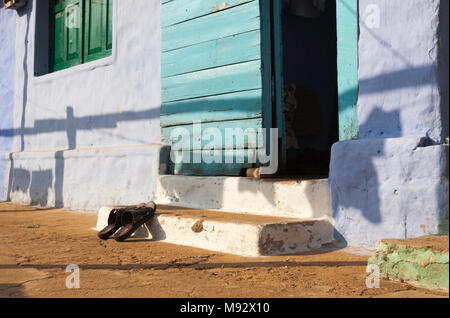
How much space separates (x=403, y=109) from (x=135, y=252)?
1.87m

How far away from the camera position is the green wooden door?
3.51 meters

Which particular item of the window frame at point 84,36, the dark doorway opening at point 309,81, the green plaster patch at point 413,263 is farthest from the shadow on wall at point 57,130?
the green plaster patch at point 413,263

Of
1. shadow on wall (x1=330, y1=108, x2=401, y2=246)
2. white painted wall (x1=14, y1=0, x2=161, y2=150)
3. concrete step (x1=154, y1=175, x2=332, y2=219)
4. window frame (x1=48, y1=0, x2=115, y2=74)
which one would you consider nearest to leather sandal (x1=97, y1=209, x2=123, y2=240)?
concrete step (x1=154, y1=175, x2=332, y2=219)

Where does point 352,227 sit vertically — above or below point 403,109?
below

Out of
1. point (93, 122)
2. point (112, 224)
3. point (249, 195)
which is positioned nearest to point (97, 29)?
point (93, 122)

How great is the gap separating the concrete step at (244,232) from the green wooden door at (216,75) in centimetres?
74

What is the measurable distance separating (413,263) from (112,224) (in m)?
2.23

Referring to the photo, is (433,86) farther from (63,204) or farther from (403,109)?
(63,204)

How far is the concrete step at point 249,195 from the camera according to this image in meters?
2.91

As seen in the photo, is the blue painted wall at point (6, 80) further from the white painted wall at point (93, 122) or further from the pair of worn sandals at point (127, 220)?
the pair of worn sandals at point (127, 220)

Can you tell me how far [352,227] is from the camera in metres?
2.73

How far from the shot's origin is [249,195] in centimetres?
332

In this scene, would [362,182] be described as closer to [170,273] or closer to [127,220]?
[170,273]

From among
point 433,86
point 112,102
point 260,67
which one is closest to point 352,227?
point 433,86
